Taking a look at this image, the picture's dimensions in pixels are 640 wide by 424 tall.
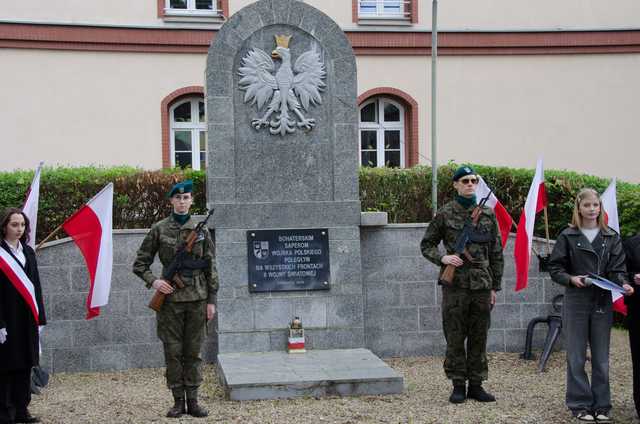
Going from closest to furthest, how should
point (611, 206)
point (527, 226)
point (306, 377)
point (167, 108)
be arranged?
point (306, 377), point (611, 206), point (527, 226), point (167, 108)

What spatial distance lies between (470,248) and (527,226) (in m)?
2.06

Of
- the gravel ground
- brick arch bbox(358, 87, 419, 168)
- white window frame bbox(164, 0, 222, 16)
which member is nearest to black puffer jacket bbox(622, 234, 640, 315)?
the gravel ground

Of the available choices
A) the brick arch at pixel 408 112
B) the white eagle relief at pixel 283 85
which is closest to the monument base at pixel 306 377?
the white eagle relief at pixel 283 85

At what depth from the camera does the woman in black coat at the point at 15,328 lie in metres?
6.87

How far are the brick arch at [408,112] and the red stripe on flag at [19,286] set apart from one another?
13.6 metres

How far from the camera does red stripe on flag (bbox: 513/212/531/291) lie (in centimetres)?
938

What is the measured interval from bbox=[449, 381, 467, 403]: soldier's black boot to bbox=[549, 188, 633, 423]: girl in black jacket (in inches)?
38.0

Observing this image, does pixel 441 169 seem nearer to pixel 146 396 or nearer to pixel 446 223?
pixel 446 223

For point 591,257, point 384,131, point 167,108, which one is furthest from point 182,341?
point 384,131

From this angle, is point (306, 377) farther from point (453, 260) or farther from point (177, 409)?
point (453, 260)

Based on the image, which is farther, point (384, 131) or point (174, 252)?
point (384, 131)

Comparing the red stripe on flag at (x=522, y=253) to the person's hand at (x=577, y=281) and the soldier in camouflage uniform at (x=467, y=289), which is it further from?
the person's hand at (x=577, y=281)

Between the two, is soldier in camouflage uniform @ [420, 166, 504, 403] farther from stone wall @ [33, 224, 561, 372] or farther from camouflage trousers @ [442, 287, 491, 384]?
stone wall @ [33, 224, 561, 372]

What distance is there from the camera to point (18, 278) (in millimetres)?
6965
